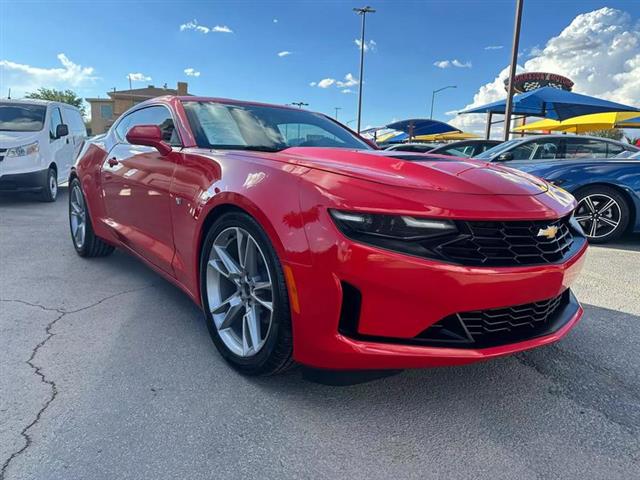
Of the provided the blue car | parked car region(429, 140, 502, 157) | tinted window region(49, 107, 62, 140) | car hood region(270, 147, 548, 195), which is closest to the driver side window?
car hood region(270, 147, 548, 195)

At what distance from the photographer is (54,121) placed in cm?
863

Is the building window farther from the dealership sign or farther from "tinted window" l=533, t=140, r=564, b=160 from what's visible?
"tinted window" l=533, t=140, r=564, b=160

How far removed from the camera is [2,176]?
7.30 meters

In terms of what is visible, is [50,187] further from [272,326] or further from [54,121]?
[272,326]

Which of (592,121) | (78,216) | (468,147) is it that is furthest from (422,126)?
(78,216)

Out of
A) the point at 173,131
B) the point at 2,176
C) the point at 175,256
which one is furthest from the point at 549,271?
the point at 2,176

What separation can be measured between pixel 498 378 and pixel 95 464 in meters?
1.80

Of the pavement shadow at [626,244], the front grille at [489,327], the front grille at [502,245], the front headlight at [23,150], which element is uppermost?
the front headlight at [23,150]

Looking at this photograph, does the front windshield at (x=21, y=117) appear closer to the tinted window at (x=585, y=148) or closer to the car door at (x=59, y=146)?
the car door at (x=59, y=146)

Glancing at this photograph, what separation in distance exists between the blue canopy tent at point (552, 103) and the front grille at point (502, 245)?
12.7 m

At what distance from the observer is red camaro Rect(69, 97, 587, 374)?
1676 mm

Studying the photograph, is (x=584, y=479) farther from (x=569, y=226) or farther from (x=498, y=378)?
(x=569, y=226)

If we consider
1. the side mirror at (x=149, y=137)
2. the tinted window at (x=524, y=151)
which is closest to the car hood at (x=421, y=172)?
the side mirror at (x=149, y=137)

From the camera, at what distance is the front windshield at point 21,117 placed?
7.91 meters
